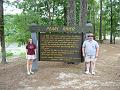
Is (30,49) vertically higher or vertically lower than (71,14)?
lower

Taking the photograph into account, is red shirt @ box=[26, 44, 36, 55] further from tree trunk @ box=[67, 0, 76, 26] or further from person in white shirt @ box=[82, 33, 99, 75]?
tree trunk @ box=[67, 0, 76, 26]

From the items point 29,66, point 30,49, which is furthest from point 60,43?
point 29,66

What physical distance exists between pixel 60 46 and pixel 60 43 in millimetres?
138

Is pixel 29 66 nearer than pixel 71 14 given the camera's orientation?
Yes

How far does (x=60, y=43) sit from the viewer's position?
13688 millimetres

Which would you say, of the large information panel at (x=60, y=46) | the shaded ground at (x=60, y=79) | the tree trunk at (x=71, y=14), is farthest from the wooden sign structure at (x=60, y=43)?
the tree trunk at (x=71, y=14)

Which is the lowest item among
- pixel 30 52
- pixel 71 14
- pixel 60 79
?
pixel 60 79

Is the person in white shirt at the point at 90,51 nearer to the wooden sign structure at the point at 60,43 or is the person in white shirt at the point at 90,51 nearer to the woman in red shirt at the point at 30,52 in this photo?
the wooden sign structure at the point at 60,43

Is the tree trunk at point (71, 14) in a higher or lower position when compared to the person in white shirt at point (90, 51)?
higher

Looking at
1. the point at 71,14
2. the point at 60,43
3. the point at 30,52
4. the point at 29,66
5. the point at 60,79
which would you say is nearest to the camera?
the point at 60,79

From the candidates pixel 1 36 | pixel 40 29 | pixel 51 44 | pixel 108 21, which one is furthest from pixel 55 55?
pixel 108 21

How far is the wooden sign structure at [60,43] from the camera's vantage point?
1366 cm

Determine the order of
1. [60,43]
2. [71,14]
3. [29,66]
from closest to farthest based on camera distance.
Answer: [29,66] → [60,43] → [71,14]

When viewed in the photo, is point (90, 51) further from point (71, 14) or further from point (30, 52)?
point (71, 14)
